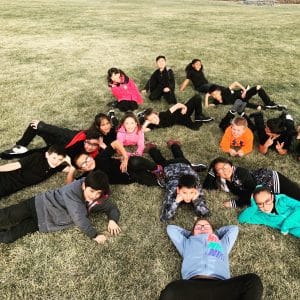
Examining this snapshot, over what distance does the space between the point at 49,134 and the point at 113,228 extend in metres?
2.77

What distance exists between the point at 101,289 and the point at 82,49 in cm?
1161

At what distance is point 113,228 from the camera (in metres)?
5.18

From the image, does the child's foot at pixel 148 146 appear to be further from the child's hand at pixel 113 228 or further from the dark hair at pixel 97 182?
A: the dark hair at pixel 97 182

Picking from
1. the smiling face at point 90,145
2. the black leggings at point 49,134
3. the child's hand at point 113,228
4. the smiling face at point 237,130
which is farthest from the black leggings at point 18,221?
the smiling face at point 237,130

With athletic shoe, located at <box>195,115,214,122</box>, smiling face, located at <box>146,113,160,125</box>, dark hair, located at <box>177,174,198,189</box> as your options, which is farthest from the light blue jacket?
athletic shoe, located at <box>195,115,214,122</box>

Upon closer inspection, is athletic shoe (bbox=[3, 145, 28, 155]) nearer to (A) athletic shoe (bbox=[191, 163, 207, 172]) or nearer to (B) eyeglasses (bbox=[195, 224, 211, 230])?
(A) athletic shoe (bbox=[191, 163, 207, 172])

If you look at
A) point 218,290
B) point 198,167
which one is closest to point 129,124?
point 198,167

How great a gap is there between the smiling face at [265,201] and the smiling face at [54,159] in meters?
3.13

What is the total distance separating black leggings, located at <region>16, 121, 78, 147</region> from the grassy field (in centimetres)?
33

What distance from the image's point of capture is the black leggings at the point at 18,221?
492 cm

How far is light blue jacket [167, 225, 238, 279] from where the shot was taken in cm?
431

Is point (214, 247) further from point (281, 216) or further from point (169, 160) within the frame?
point (169, 160)

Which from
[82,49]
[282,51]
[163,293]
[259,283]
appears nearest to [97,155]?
[163,293]

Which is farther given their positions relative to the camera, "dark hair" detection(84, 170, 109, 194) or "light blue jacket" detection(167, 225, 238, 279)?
"dark hair" detection(84, 170, 109, 194)
